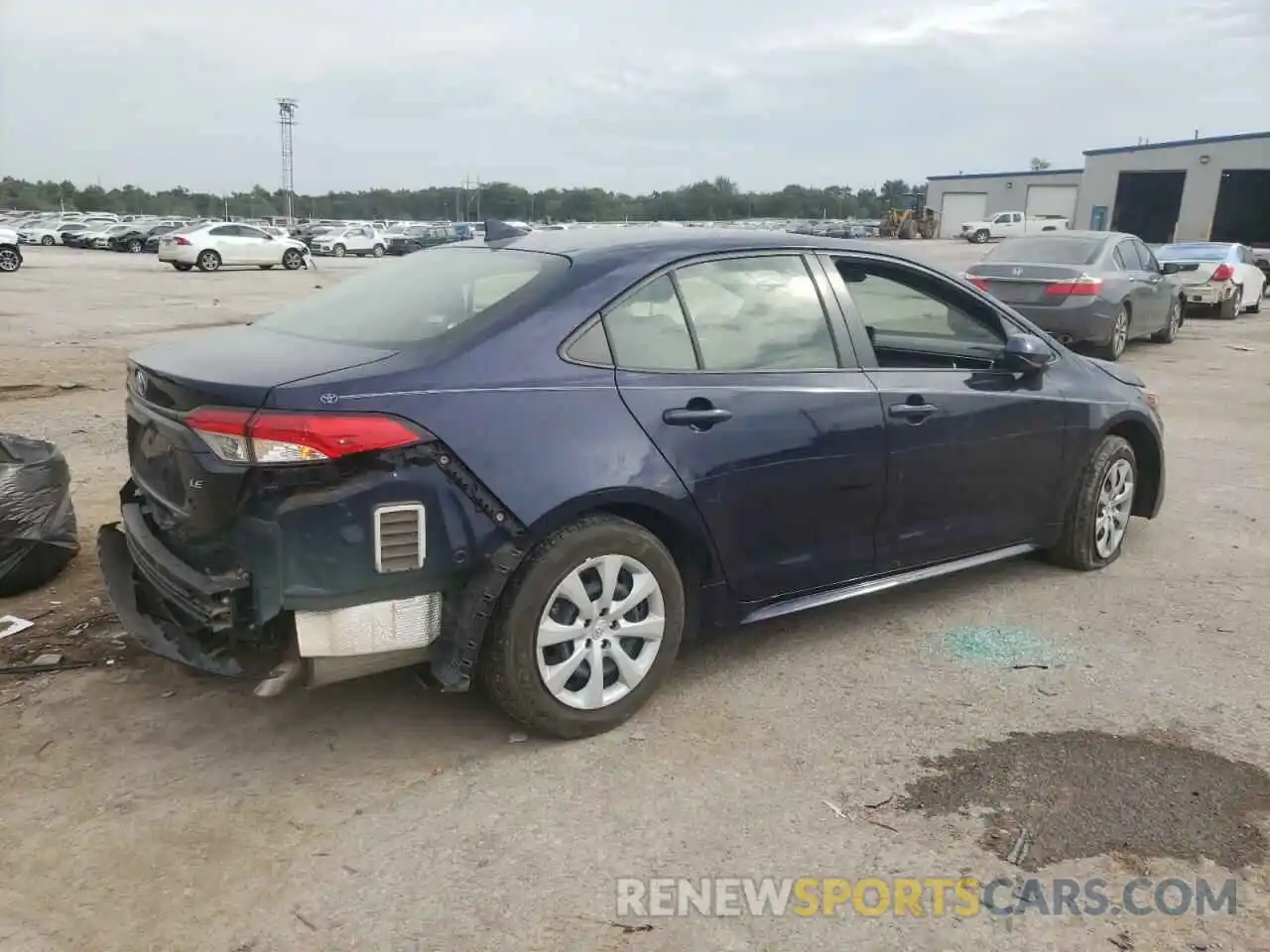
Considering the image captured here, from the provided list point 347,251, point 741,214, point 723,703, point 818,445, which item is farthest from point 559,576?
point 741,214

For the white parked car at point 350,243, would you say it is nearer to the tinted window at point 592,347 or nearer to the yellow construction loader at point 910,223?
the yellow construction loader at point 910,223

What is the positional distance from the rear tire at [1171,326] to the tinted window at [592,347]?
44.1 ft

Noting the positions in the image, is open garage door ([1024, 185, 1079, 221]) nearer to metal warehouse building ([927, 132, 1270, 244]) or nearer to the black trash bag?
metal warehouse building ([927, 132, 1270, 244])

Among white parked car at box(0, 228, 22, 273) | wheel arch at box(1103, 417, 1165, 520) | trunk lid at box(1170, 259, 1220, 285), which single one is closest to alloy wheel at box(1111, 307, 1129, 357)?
trunk lid at box(1170, 259, 1220, 285)

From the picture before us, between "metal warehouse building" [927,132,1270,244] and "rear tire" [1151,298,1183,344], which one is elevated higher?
"metal warehouse building" [927,132,1270,244]

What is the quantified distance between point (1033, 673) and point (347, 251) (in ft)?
154

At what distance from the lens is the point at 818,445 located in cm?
376

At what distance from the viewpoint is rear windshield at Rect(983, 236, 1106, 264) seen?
12.4m

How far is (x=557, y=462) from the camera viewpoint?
124 inches

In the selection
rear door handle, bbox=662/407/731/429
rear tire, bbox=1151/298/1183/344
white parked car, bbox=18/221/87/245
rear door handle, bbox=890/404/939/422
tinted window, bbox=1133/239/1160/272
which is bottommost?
white parked car, bbox=18/221/87/245

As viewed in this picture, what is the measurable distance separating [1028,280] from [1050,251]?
91 cm

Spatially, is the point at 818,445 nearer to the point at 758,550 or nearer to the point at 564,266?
the point at 758,550

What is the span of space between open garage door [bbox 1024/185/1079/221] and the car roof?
65005 millimetres

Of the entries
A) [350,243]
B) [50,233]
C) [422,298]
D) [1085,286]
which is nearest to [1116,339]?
[1085,286]
